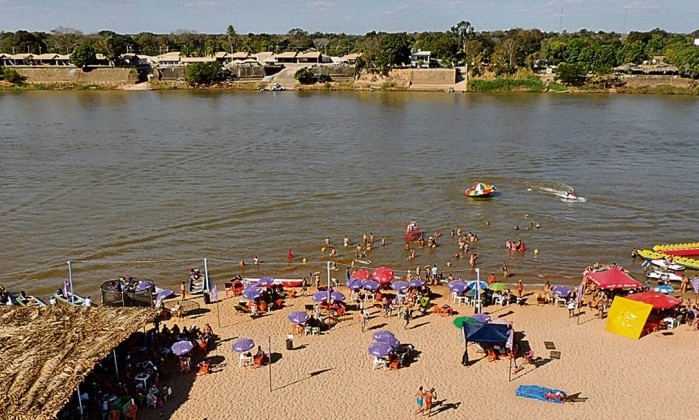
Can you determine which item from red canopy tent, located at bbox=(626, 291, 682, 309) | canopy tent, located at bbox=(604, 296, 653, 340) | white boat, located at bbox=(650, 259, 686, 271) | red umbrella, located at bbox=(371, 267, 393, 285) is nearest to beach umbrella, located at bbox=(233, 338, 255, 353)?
red umbrella, located at bbox=(371, 267, 393, 285)

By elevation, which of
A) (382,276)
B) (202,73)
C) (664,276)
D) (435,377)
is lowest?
(664,276)

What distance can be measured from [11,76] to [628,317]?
402 ft

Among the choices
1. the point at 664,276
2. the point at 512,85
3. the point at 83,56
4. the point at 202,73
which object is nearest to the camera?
the point at 664,276

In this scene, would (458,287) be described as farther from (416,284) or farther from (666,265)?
(666,265)

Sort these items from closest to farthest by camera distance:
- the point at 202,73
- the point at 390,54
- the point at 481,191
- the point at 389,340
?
the point at 389,340 → the point at 481,191 → the point at 390,54 → the point at 202,73

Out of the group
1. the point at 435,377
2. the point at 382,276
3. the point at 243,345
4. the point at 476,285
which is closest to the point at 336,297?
the point at 382,276

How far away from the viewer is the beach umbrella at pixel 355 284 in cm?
2397

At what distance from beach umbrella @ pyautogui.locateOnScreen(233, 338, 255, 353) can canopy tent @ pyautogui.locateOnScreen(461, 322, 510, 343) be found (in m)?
6.86

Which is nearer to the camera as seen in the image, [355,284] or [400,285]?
[355,284]

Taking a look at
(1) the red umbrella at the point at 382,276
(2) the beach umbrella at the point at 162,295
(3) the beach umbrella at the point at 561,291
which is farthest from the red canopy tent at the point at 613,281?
(2) the beach umbrella at the point at 162,295

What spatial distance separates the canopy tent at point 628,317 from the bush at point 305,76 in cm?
9933

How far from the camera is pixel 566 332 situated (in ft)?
70.7

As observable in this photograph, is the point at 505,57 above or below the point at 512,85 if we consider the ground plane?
above

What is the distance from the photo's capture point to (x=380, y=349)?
18.7 meters
